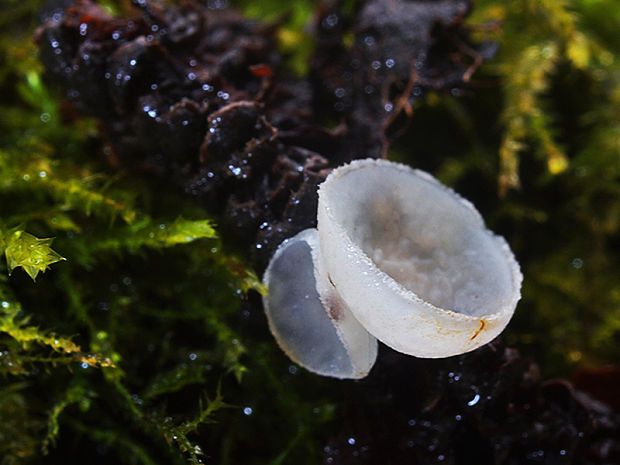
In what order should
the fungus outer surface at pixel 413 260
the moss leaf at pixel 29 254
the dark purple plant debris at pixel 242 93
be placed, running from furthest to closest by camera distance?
1. the dark purple plant debris at pixel 242 93
2. the moss leaf at pixel 29 254
3. the fungus outer surface at pixel 413 260

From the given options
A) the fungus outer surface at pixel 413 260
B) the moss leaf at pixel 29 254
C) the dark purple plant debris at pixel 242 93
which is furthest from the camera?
the dark purple plant debris at pixel 242 93

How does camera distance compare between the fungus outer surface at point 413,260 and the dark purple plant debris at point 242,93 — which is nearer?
the fungus outer surface at point 413,260

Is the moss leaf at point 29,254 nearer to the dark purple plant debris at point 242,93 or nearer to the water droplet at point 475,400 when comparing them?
the dark purple plant debris at point 242,93

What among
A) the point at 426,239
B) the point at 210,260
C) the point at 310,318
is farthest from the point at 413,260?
the point at 210,260

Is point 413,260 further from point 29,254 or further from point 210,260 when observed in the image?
point 29,254

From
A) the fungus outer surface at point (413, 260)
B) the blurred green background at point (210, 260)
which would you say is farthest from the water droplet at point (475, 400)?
the blurred green background at point (210, 260)

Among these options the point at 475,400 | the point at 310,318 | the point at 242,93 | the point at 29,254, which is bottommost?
the point at 475,400

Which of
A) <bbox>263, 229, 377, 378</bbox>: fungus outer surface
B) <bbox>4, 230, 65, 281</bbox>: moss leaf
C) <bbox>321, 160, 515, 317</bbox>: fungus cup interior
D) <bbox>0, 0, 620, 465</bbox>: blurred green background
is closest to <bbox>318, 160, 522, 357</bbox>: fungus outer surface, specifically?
<bbox>321, 160, 515, 317</bbox>: fungus cup interior

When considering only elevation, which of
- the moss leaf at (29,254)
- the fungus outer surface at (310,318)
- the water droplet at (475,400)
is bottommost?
the water droplet at (475,400)
